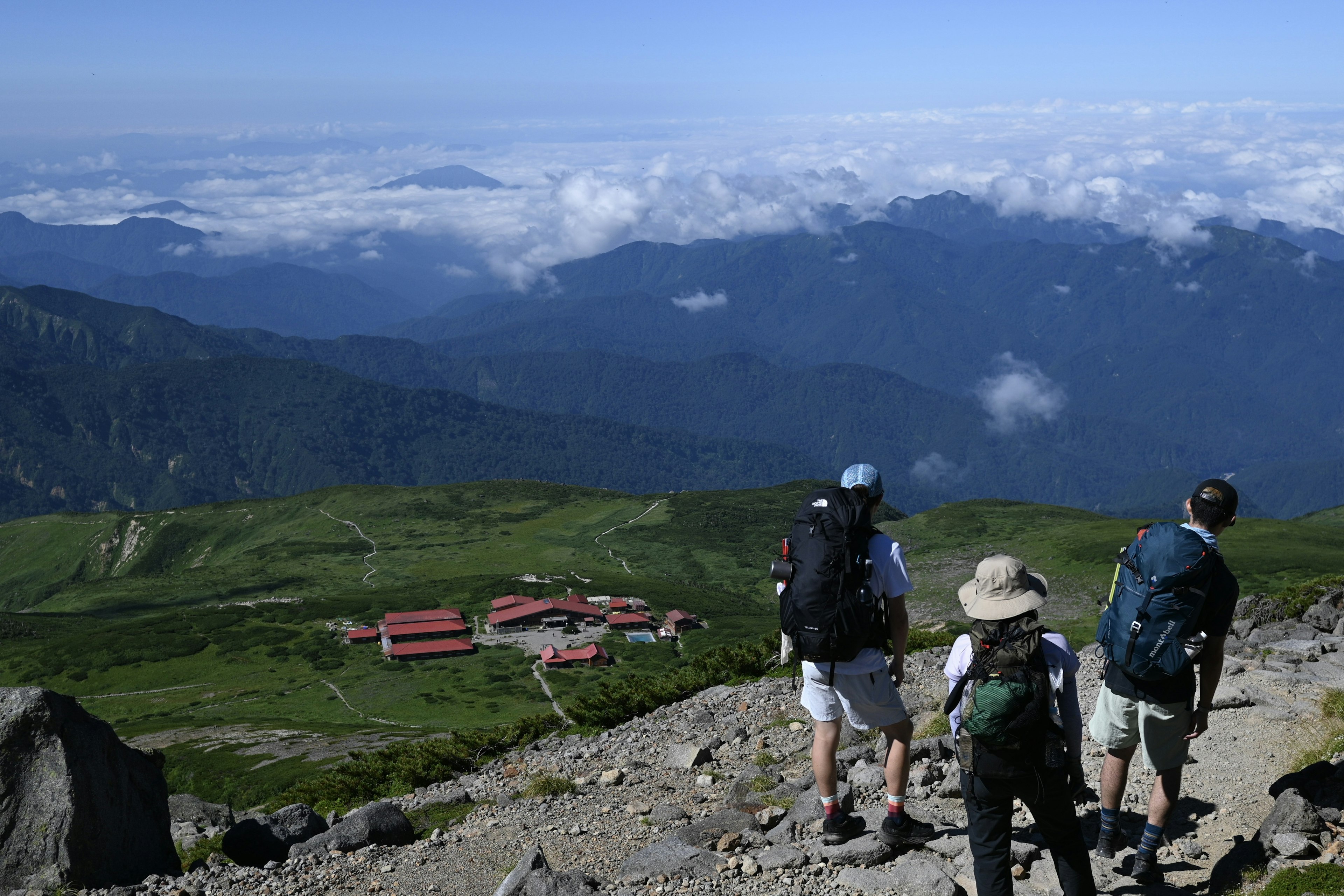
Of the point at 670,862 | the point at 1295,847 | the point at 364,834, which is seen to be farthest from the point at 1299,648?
the point at 364,834

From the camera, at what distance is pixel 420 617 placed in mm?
94875

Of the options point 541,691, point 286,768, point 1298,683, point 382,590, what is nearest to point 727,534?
point 382,590

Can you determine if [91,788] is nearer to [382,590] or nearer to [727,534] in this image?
[382,590]

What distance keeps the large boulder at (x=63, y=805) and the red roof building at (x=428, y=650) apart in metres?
72.2

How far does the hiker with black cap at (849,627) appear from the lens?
10.0m

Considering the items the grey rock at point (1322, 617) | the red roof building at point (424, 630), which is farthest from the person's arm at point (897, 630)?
the red roof building at point (424, 630)

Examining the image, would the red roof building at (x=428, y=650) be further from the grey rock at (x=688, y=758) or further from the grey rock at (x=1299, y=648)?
the grey rock at (x=1299, y=648)

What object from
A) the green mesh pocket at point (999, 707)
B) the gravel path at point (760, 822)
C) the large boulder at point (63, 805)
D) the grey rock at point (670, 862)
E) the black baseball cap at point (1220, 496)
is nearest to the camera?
the green mesh pocket at point (999, 707)

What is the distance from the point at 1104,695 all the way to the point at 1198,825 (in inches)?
90.9

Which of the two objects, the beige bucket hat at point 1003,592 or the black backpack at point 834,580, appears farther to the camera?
the black backpack at point 834,580

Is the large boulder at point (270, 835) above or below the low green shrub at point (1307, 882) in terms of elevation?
below

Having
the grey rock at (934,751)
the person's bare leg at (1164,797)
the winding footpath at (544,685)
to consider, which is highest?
the person's bare leg at (1164,797)

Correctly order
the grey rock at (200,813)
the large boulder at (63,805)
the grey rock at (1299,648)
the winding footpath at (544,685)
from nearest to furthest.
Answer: the large boulder at (63,805) → the grey rock at (200,813) → the grey rock at (1299,648) → the winding footpath at (544,685)

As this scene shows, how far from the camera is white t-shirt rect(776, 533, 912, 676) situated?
33.0 ft
